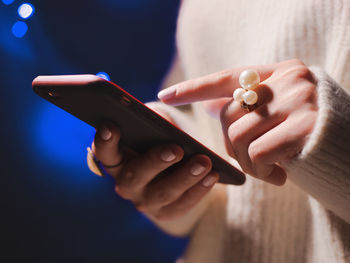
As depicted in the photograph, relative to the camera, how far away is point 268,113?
1.14ft

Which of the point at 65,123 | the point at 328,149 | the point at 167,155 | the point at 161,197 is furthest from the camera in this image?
the point at 65,123

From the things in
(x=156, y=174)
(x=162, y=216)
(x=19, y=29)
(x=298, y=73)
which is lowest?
(x=162, y=216)

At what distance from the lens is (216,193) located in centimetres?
73

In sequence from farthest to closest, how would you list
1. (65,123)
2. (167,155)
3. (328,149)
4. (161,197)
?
(65,123)
(161,197)
(167,155)
(328,149)

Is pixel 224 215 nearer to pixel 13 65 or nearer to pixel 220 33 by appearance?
pixel 220 33

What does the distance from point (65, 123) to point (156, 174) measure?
1.00 ft

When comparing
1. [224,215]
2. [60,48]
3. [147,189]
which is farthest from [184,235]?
[60,48]

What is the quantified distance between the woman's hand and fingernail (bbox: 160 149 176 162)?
0.09m

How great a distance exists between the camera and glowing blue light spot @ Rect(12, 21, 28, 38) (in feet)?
2.00

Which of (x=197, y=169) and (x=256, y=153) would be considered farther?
(x=197, y=169)

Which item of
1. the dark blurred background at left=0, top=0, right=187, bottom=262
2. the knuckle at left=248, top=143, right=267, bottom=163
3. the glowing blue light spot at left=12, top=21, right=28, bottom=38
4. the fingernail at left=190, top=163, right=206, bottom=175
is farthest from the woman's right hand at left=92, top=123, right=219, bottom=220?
the glowing blue light spot at left=12, top=21, right=28, bottom=38

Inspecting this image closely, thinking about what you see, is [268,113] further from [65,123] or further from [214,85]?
[65,123]

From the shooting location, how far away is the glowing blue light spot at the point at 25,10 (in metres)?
0.61

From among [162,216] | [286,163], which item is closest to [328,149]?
[286,163]
